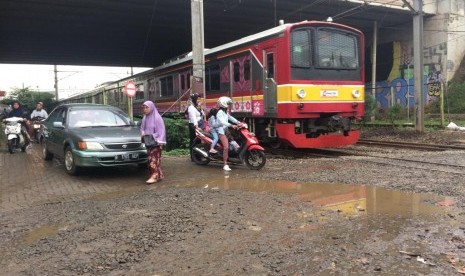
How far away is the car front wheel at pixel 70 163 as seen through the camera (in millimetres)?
9141

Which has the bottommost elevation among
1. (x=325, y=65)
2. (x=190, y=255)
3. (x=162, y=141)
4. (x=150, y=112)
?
(x=190, y=255)

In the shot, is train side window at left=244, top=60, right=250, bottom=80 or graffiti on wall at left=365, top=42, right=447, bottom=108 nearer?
train side window at left=244, top=60, right=250, bottom=80

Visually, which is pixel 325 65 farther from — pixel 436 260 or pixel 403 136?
pixel 436 260

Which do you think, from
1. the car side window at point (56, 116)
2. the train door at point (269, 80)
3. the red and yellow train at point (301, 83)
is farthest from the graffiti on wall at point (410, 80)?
the car side window at point (56, 116)

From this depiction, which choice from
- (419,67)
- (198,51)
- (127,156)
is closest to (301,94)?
(198,51)

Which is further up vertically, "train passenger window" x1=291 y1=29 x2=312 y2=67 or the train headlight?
"train passenger window" x1=291 y1=29 x2=312 y2=67

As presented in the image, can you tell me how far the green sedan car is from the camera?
8758 mm

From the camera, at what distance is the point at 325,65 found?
11.7 m

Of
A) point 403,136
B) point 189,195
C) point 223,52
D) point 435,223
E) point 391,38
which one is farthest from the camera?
point 391,38

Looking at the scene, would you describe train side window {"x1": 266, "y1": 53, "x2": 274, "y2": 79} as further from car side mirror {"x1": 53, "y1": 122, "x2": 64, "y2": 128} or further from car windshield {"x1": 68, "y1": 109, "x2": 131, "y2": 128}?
car side mirror {"x1": 53, "y1": 122, "x2": 64, "y2": 128}

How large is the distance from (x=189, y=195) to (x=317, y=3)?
769 inches

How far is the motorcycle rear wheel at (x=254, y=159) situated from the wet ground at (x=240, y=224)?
1.66ft

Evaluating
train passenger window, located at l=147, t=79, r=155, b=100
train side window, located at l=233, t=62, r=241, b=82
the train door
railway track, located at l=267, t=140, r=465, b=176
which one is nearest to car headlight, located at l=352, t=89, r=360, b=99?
railway track, located at l=267, t=140, r=465, b=176

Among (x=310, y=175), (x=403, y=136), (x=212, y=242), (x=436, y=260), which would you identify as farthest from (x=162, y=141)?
(x=403, y=136)
